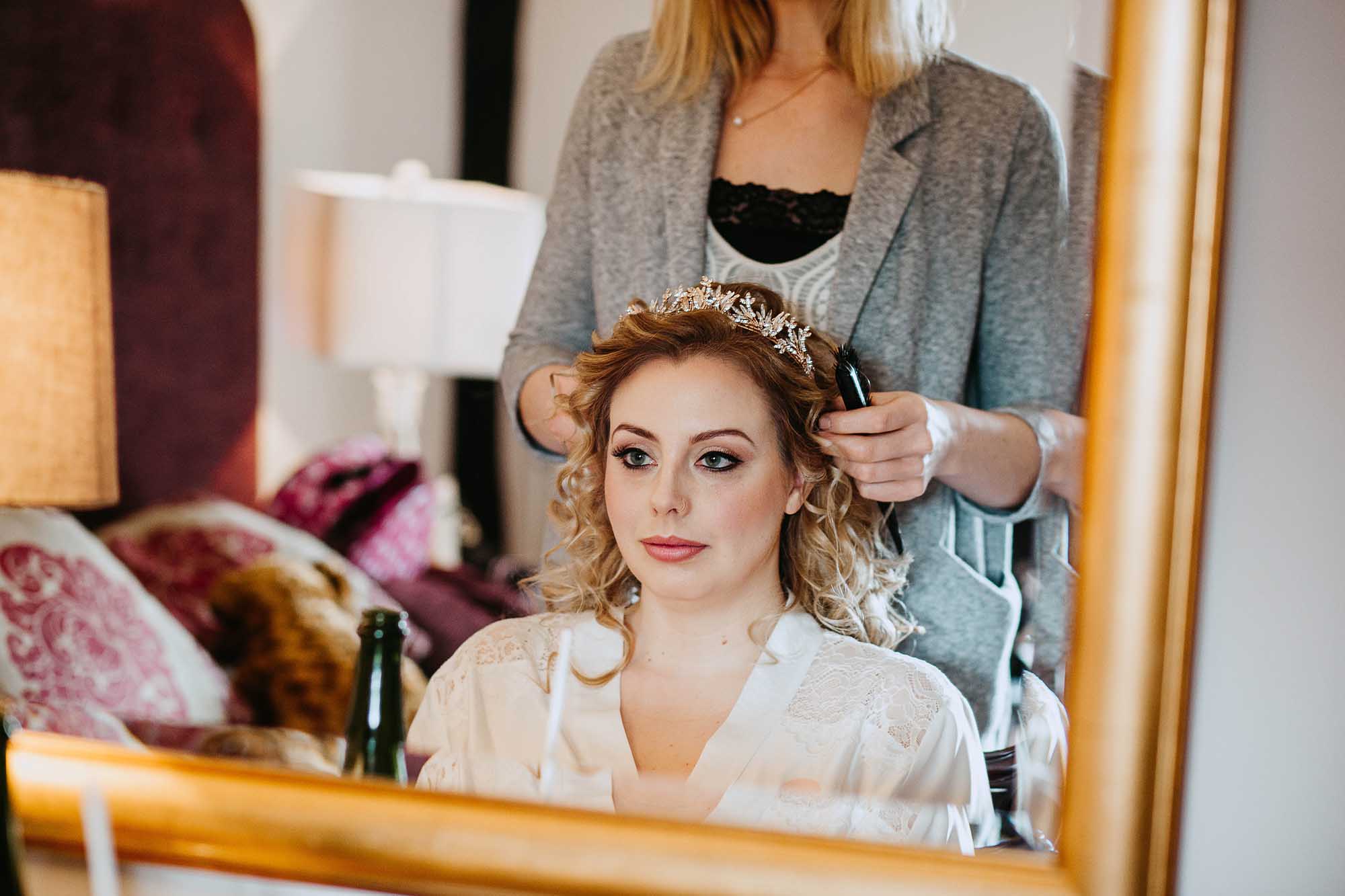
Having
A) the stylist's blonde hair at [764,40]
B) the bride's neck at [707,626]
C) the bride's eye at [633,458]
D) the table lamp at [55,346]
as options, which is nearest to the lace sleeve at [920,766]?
the bride's neck at [707,626]

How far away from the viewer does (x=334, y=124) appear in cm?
95

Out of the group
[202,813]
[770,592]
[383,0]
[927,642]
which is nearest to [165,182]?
[383,0]

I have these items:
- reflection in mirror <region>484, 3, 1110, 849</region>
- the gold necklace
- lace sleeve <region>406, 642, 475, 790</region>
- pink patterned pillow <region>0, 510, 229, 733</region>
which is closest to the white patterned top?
reflection in mirror <region>484, 3, 1110, 849</region>

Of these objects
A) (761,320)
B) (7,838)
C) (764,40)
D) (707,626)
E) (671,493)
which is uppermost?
(764,40)

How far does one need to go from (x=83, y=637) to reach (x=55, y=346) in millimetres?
264

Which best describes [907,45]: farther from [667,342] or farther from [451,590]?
[451,590]

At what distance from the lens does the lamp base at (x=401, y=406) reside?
930 millimetres

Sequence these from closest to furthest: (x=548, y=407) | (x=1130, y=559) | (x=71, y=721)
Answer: (x=1130, y=559)
(x=548, y=407)
(x=71, y=721)

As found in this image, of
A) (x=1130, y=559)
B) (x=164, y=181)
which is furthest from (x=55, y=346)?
(x=1130, y=559)

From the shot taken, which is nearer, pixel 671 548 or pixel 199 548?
pixel 671 548

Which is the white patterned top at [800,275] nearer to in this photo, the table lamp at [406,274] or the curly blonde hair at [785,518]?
the curly blonde hair at [785,518]

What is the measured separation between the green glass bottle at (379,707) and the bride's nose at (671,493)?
25 cm

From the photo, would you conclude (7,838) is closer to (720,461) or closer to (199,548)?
(199,548)

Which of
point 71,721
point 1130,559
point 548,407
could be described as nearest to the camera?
point 1130,559
